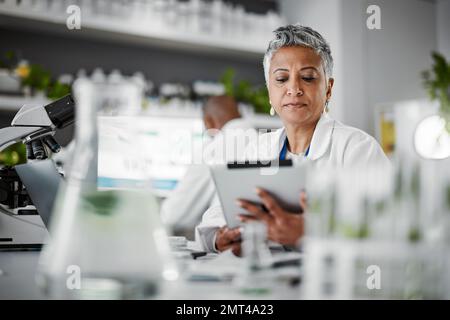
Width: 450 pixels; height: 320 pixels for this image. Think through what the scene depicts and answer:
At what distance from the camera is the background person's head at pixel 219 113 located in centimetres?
239

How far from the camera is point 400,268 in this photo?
475 mm

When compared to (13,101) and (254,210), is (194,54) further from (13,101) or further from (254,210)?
(254,210)

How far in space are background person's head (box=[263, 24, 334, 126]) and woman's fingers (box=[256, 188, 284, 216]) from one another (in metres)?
0.48

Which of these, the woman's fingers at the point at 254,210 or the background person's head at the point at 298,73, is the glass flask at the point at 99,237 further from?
the background person's head at the point at 298,73

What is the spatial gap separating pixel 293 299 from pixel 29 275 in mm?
355

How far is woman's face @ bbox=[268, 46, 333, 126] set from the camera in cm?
102

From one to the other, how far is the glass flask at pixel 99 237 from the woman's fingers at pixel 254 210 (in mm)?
198

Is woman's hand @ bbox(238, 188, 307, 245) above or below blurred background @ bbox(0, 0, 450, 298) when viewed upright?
below

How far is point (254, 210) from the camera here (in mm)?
650

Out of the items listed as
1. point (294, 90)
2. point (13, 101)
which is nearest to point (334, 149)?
point (294, 90)

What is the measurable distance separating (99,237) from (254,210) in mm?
272

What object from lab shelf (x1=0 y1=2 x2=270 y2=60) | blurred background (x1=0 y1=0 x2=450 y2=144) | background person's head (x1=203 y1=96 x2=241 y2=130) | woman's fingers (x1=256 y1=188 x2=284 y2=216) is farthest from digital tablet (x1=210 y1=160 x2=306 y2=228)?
lab shelf (x1=0 y1=2 x2=270 y2=60)

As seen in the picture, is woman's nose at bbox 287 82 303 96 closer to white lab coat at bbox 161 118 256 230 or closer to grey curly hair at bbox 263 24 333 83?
grey curly hair at bbox 263 24 333 83

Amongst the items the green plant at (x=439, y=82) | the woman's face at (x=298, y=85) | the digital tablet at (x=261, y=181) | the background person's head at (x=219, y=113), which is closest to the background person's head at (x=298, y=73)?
the woman's face at (x=298, y=85)
